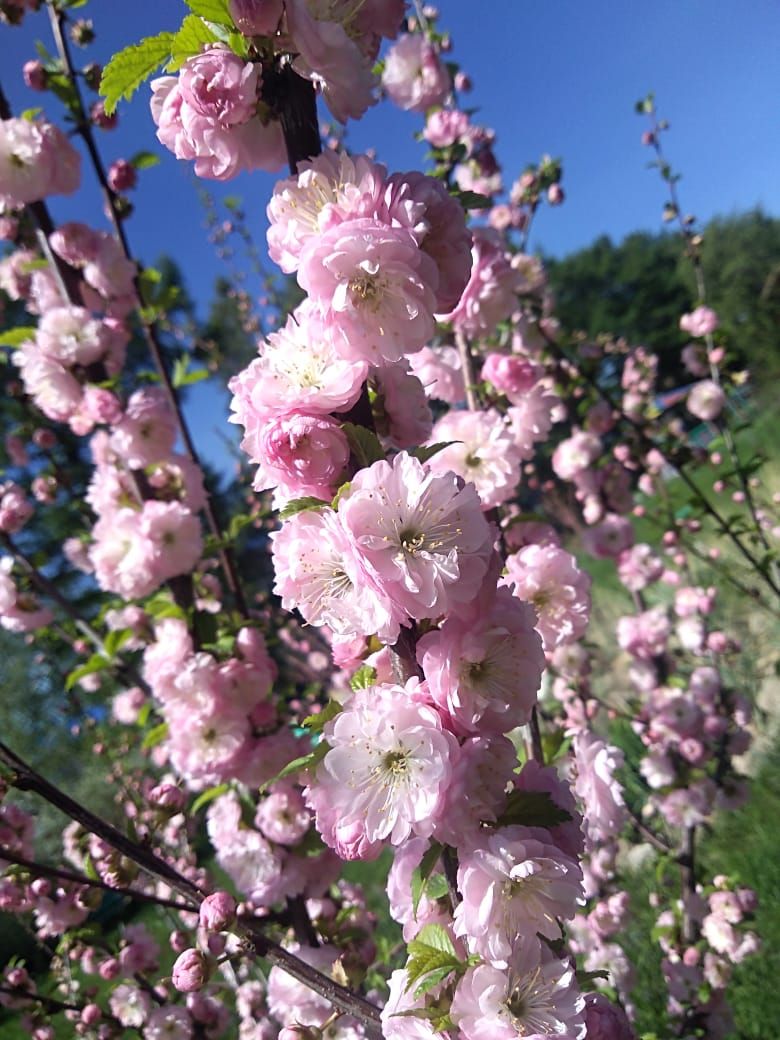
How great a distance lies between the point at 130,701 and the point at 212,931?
8.13ft

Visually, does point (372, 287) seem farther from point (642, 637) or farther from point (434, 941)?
point (642, 637)

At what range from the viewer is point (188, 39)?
906 mm

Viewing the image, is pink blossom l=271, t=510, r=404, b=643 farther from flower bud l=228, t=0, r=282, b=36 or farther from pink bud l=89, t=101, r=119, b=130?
pink bud l=89, t=101, r=119, b=130

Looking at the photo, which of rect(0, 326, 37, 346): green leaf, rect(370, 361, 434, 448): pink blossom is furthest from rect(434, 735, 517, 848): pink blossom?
rect(0, 326, 37, 346): green leaf

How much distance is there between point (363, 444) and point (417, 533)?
14 centimetres

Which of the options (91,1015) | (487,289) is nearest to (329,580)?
(487,289)

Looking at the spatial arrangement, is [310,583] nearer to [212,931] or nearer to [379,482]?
[379,482]

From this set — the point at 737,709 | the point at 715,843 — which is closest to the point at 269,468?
the point at 737,709

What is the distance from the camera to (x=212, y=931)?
972 mm

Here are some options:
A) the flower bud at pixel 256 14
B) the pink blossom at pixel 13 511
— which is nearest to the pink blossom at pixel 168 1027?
the pink blossom at pixel 13 511

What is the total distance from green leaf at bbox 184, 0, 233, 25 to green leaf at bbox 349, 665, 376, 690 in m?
0.88

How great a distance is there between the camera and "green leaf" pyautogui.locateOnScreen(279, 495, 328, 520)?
836mm

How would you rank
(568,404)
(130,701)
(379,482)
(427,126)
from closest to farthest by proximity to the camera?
(379,482) → (427,126) → (130,701) → (568,404)

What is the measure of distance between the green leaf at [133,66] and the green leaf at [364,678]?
83cm
